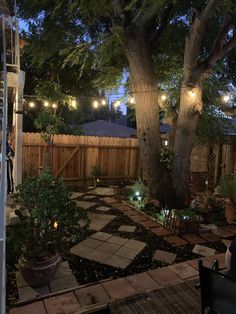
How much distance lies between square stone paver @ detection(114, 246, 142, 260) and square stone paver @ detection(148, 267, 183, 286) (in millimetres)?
576

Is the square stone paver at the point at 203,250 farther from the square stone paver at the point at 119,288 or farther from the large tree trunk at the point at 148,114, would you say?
the large tree trunk at the point at 148,114

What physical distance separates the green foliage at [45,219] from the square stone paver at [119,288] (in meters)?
0.65

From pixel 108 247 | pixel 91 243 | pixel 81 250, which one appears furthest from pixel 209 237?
pixel 81 250

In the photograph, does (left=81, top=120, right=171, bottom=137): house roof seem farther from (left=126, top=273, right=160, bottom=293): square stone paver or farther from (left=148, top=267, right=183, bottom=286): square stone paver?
(left=126, top=273, right=160, bottom=293): square stone paver

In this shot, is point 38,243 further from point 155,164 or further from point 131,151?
point 131,151

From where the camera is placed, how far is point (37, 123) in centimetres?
917

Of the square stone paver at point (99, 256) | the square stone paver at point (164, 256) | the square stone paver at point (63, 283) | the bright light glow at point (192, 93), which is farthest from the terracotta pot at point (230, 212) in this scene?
the square stone paver at point (63, 283)

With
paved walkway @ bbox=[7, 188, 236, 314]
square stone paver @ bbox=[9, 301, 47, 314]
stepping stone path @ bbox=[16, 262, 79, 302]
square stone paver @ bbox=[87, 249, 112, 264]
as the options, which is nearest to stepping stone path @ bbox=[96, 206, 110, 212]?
paved walkway @ bbox=[7, 188, 236, 314]

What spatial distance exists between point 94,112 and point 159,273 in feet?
83.2

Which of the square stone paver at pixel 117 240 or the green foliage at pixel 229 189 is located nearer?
the square stone paver at pixel 117 240

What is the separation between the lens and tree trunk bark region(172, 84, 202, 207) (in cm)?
611

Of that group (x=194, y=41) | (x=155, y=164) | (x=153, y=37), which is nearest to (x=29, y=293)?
(x=155, y=164)

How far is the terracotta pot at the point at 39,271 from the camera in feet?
10.5

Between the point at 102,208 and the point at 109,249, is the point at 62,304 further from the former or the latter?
the point at 102,208
